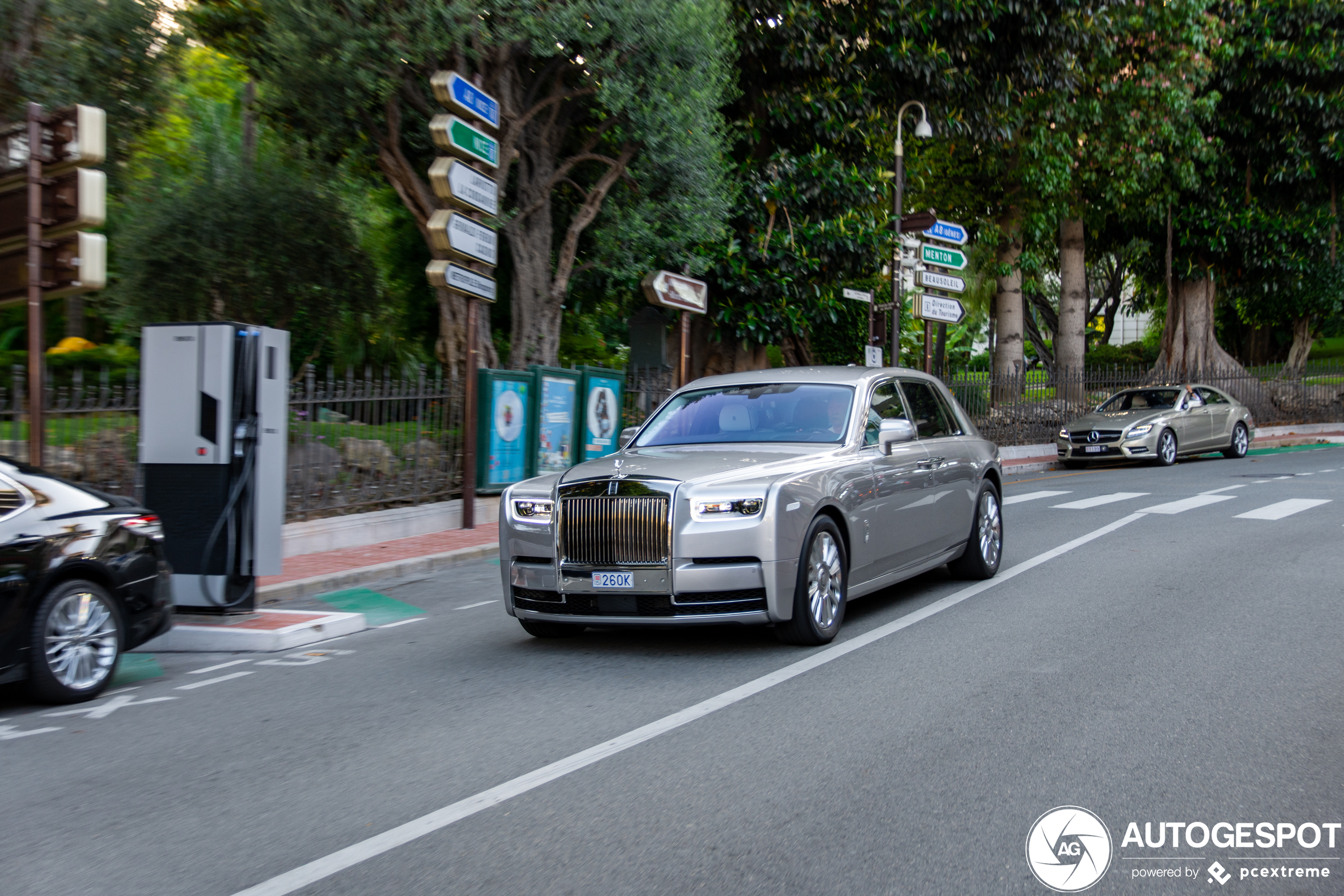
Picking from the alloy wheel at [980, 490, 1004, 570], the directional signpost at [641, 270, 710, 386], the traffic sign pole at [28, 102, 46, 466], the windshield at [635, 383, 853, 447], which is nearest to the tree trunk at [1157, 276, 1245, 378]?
the directional signpost at [641, 270, 710, 386]

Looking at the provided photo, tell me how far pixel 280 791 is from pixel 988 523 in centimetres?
664

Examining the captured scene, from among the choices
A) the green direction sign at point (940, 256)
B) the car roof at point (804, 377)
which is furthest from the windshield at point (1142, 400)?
the car roof at point (804, 377)

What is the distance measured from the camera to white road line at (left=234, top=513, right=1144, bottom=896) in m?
3.81

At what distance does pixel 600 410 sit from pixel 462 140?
4893 mm

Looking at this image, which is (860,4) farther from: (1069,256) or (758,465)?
(758,465)

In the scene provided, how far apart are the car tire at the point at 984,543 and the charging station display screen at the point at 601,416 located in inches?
280

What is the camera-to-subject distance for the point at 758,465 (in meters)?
7.09

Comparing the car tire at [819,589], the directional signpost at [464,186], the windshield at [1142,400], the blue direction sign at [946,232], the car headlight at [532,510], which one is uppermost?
the blue direction sign at [946,232]

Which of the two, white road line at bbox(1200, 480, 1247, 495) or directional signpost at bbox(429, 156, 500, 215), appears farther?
white road line at bbox(1200, 480, 1247, 495)

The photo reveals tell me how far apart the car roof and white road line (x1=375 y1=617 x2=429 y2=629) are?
2574 millimetres

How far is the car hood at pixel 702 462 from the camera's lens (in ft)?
22.7

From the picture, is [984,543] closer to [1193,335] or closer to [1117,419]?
[1117,419]

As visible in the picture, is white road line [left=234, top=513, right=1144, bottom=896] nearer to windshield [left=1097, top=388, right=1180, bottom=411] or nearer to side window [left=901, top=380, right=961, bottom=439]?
side window [left=901, top=380, right=961, bottom=439]

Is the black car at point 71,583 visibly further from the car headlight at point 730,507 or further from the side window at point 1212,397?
the side window at point 1212,397
